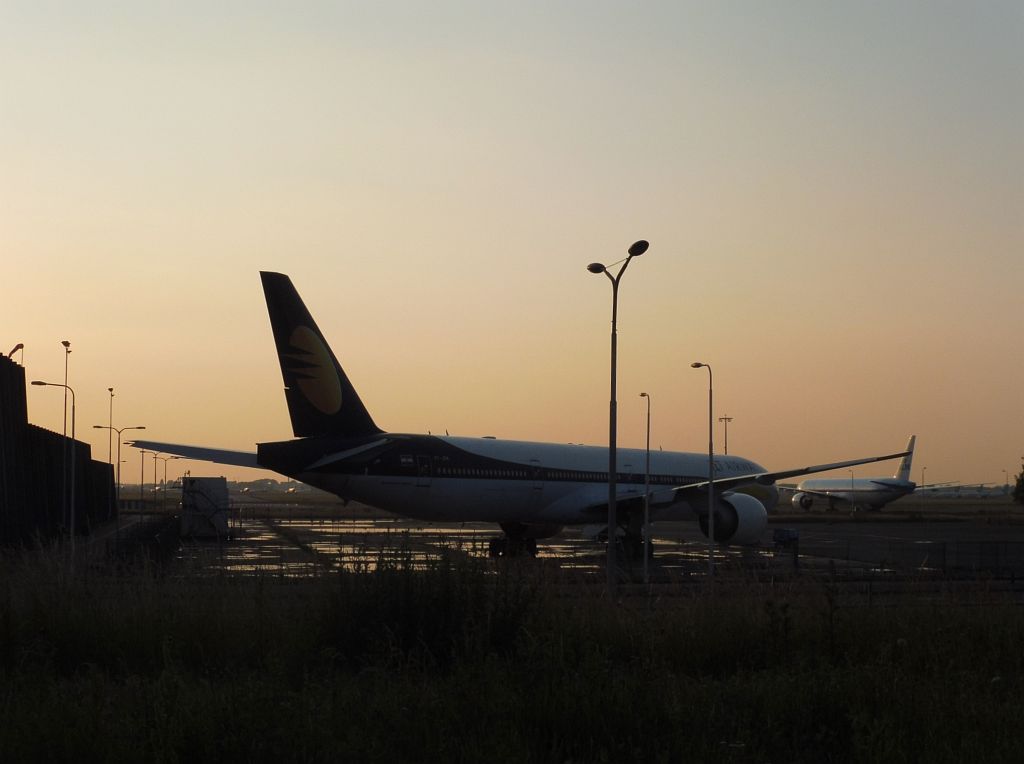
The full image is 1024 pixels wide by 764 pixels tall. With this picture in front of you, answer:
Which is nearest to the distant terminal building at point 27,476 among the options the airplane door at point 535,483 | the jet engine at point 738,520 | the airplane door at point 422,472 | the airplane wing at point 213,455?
the airplane wing at point 213,455

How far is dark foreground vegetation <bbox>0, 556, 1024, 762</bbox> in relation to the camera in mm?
9070

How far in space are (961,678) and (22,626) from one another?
10779mm

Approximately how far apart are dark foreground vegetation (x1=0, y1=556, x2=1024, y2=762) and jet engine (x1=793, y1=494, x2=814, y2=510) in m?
94.2

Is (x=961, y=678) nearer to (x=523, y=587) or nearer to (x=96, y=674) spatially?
(x=523, y=587)

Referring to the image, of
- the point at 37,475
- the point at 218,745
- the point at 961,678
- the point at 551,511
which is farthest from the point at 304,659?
the point at 37,475

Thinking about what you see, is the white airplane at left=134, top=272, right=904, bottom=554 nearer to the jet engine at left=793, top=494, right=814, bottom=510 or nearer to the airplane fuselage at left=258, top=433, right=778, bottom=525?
the airplane fuselage at left=258, top=433, right=778, bottom=525

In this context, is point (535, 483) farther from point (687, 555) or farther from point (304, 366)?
point (304, 366)

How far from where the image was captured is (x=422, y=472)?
34594mm

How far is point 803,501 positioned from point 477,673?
104787 millimetres

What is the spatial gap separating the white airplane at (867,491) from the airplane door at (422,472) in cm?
7965

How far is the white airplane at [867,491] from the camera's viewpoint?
10975 cm

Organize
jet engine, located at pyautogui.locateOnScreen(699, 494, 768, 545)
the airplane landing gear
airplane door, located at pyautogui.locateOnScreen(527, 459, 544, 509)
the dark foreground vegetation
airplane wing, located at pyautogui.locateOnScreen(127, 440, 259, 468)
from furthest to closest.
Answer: jet engine, located at pyautogui.locateOnScreen(699, 494, 768, 545) → airplane door, located at pyautogui.locateOnScreen(527, 459, 544, 509) → the airplane landing gear → airplane wing, located at pyautogui.locateOnScreen(127, 440, 259, 468) → the dark foreground vegetation

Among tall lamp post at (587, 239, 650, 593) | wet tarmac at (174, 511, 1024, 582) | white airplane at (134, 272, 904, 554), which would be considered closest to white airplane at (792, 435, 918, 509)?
wet tarmac at (174, 511, 1024, 582)

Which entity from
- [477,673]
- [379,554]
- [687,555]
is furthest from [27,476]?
[477,673]
